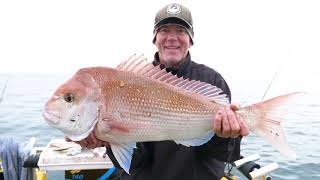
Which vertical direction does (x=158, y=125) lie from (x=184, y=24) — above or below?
below

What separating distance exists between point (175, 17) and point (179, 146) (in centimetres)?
120

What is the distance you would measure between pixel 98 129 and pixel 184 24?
1524mm

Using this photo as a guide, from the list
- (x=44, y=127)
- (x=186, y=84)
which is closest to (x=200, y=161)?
(x=186, y=84)

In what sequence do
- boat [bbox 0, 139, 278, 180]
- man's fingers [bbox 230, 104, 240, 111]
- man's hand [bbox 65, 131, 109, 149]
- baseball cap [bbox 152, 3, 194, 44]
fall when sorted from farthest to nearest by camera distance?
1. boat [bbox 0, 139, 278, 180]
2. baseball cap [bbox 152, 3, 194, 44]
3. man's fingers [bbox 230, 104, 240, 111]
4. man's hand [bbox 65, 131, 109, 149]

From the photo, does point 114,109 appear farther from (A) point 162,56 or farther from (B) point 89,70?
(A) point 162,56

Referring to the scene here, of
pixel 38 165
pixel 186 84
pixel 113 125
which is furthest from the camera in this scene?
pixel 38 165

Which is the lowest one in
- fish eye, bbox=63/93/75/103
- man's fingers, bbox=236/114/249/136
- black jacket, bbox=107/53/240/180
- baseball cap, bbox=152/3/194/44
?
black jacket, bbox=107/53/240/180

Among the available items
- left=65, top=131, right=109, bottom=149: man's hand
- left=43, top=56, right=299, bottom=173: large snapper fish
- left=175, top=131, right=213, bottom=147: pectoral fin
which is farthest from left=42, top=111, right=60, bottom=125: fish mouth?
left=175, top=131, right=213, bottom=147: pectoral fin

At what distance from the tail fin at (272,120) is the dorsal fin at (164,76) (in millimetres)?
279

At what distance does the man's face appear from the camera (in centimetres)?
362

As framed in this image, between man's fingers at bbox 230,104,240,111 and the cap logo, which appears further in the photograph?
the cap logo

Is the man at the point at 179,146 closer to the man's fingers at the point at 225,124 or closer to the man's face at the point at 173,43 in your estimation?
the man's face at the point at 173,43

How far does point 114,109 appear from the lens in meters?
2.59

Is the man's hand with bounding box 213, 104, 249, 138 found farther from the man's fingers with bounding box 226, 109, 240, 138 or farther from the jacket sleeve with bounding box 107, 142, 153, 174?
the jacket sleeve with bounding box 107, 142, 153, 174
